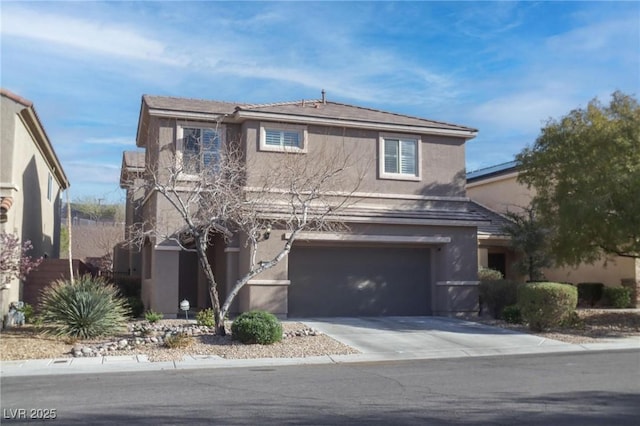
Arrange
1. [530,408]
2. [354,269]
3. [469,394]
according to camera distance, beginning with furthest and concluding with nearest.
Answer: [354,269]
[469,394]
[530,408]

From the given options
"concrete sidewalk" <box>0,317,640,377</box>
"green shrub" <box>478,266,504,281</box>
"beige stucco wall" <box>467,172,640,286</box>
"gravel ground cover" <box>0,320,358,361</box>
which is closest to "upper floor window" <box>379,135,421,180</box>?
"green shrub" <box>478,266,504,281</box>

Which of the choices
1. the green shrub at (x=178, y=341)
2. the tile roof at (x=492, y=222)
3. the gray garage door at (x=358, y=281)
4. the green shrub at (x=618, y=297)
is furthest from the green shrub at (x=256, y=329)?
the green shrub at (x=618, y=297)

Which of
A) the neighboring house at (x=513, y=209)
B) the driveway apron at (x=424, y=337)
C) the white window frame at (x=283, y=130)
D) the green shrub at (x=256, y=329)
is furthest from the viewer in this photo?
the neighboring house at (x=513, y=209)

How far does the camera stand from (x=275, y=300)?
20766 millimetres

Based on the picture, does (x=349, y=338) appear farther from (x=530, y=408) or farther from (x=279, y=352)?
(x=530, y=408)

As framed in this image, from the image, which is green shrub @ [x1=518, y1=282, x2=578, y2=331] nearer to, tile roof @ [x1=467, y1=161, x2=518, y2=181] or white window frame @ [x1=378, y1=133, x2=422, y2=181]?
white window frame @ [x1=378, y1=133, x2=422, y2=181]

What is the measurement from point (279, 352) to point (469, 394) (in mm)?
6164

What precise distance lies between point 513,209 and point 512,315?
472 inches

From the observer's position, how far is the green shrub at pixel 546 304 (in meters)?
19.4

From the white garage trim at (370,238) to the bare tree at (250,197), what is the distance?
24 centimetres

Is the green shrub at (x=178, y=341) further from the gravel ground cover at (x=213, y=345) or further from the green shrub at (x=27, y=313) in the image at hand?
the green shrub at (x=27, y=313)

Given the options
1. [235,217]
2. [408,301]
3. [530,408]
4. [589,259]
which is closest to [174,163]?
[235,217]

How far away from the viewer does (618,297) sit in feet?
87.0

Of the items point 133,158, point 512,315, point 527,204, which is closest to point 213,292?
point 512,315
